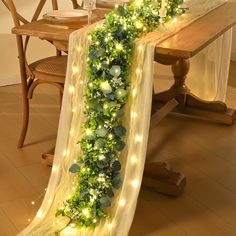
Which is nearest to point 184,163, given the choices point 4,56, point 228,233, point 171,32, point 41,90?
point 228,233

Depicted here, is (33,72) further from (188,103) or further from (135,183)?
(188,103)

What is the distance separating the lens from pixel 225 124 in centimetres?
307

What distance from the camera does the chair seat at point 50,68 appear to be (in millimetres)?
2494

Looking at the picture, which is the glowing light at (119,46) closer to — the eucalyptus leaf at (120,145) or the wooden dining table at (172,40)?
the wooden dining table at (172,40)

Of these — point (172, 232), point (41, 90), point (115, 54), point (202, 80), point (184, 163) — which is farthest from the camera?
point (41, 90)

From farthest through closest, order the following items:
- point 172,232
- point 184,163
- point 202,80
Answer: point 202,80
point 184,163
point 172,232

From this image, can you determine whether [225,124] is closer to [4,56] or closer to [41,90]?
[41,90]

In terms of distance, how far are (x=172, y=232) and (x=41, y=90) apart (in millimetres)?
2021

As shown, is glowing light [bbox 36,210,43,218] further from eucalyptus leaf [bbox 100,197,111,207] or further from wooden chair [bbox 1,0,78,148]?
wooden chair [bbox 1,0,78,148]

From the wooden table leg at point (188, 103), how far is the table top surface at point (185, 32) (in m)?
0.68

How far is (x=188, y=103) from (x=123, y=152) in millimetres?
1360

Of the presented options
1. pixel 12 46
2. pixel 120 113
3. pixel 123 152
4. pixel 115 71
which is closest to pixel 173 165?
pixel 123 152

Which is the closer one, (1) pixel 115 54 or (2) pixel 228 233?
(1) pixel 115 54

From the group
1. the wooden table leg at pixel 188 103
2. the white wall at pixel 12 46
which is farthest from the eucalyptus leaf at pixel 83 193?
the white wall at pixel 12 46
